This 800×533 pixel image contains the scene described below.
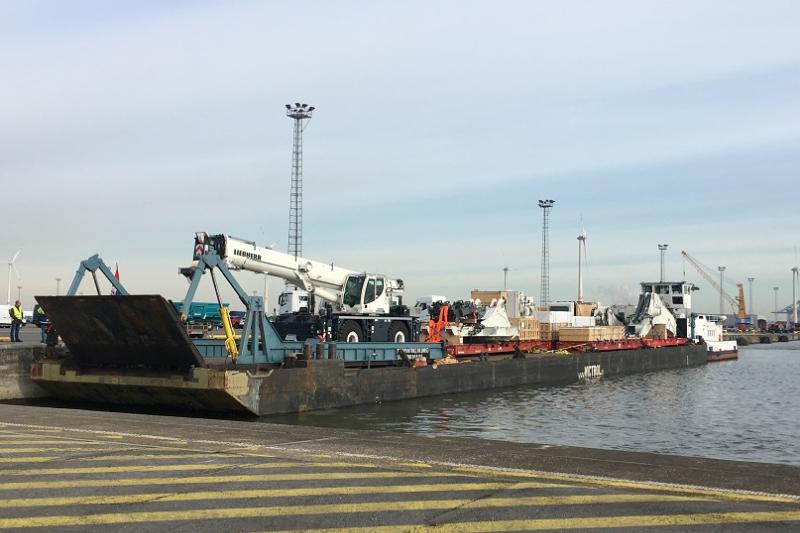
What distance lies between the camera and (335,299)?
31.8m

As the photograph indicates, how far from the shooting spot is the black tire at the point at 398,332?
31250mm

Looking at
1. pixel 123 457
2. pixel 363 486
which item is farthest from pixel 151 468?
pixel 363 486

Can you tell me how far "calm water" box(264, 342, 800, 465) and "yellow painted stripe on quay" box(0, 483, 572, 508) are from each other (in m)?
11.4

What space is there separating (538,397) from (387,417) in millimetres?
10263

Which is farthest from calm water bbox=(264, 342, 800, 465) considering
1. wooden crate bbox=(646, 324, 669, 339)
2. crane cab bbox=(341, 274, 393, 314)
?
wooden crate bbox=(646, 324, 669, 339)

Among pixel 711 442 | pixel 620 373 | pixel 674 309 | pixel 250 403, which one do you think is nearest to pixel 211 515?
pixel 250 403

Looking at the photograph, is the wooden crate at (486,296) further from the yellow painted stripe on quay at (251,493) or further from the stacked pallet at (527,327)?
the yellow painted stripe on quay at (251,493)

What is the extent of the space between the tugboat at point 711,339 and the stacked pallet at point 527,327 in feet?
78.2

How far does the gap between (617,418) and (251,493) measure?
767 inches

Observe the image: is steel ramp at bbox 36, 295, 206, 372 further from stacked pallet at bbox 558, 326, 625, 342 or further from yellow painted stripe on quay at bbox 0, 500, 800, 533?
stacked pallet at bbox 558, 326, 625, 342

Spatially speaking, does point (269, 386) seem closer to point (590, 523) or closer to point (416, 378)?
point (416, 378)

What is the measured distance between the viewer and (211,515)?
24.6 feet

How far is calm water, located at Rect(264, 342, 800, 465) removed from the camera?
20328 mm

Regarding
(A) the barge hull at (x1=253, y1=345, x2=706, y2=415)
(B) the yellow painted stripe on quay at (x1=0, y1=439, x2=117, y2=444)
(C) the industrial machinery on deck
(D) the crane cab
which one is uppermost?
(D) the crane cab
